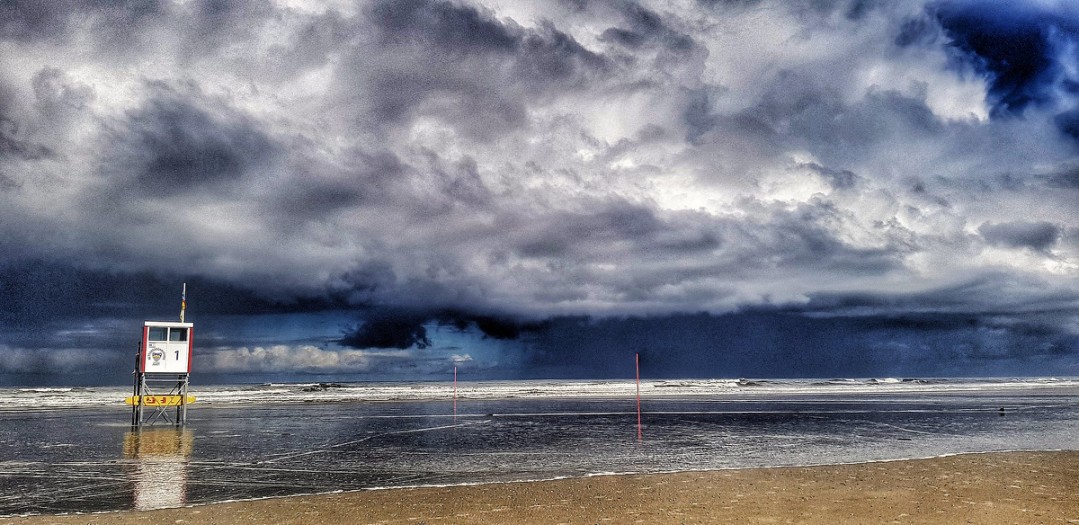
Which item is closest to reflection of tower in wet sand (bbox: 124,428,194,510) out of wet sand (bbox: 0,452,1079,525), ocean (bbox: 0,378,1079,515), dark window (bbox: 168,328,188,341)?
ocean (bbox: 0,378,1079,515)

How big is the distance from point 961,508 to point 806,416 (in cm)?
2139

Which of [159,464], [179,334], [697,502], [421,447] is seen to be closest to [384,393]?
[179,334]

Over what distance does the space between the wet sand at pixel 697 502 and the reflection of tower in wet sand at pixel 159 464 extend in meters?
1.22

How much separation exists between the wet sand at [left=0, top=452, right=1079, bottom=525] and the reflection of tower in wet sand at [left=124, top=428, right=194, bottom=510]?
122cm

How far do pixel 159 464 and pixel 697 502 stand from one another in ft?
42.6

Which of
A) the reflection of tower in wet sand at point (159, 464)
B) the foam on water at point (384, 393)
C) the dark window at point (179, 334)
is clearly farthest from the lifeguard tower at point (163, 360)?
the foam on water at point (384, 393)

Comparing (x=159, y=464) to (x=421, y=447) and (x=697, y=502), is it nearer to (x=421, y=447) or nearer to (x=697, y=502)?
(x=421, y=447)

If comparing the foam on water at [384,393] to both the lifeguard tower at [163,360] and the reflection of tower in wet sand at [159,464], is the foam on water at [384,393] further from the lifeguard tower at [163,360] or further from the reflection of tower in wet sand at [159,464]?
the reflection of tower in wet sand at [159,464]

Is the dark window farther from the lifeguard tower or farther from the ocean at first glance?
the ocean

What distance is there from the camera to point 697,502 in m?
10.6

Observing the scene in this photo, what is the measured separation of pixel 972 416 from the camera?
1164 inches

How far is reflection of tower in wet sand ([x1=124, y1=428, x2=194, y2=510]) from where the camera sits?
1141 cm

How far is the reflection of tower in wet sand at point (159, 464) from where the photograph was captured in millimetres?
11414

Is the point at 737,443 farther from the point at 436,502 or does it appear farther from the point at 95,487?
the point at 95,487
